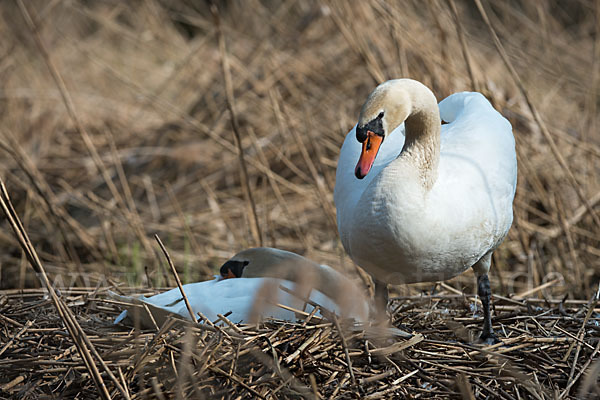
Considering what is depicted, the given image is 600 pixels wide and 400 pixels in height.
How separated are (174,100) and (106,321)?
3.35 metres

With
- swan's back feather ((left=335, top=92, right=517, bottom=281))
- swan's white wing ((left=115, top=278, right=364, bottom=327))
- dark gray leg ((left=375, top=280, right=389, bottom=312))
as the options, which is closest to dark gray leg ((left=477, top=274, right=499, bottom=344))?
swan's back feather ((left=335, top=92, right=517, bottom=281))

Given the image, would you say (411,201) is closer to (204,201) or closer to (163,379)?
(163,379)

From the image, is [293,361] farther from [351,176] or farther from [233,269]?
[233,269]

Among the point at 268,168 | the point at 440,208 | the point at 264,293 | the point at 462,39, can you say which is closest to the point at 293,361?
the point at 264,293

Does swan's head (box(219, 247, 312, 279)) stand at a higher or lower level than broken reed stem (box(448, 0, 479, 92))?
lower

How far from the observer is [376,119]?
2.09 meters

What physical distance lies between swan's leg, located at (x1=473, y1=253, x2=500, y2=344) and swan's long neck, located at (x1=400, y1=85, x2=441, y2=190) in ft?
1.83

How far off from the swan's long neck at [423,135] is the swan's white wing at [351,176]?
0.20 metres

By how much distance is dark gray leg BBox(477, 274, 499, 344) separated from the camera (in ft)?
8.20

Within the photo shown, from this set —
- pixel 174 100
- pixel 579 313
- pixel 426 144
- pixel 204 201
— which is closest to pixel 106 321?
pixel 426 144

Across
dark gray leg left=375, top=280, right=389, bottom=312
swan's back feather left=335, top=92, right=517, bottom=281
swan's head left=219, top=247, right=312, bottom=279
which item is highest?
swan's back feather left=335, top=92, right=517, bottom=281

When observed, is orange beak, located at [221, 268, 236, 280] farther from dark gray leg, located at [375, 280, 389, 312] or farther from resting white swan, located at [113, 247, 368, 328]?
dark gray leg, located at [375, 280, 389, 312]

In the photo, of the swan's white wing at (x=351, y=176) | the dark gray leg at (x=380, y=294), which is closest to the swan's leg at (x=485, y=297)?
the dark gray leg at (x=380, y=294)

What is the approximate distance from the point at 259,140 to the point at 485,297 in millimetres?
2703
